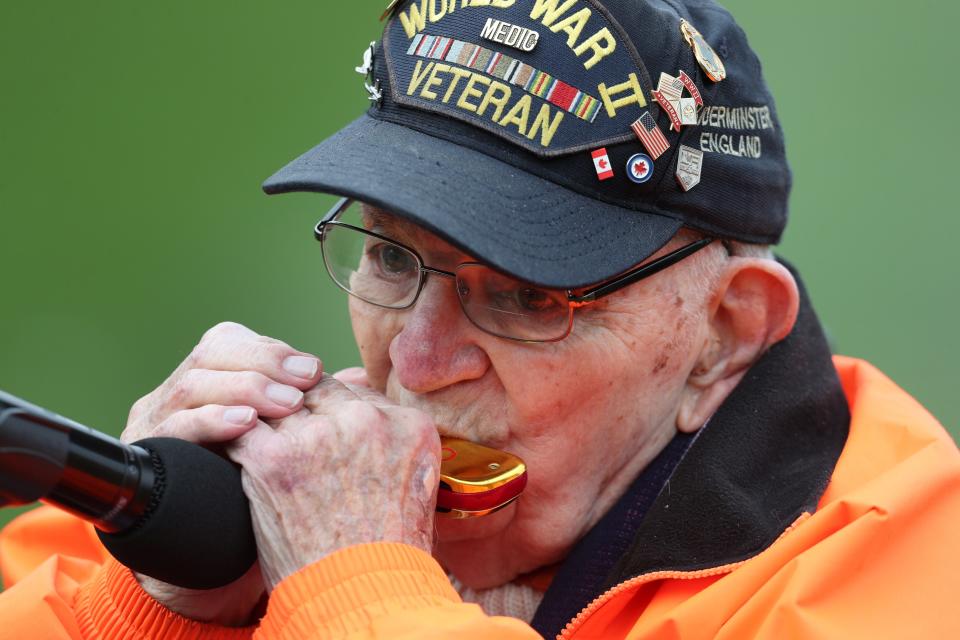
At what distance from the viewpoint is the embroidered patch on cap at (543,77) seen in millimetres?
1660

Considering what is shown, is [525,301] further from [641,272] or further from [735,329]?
[735,329]

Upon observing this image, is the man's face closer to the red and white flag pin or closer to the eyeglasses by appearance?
the eyeglasses

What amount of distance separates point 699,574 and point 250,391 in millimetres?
756

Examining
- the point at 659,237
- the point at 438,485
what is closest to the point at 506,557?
the point at 438,485

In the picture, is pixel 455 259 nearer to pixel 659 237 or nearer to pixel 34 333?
pixel 659 237

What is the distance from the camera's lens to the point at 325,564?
57.0 inches

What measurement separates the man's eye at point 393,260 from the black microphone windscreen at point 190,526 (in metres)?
0.48

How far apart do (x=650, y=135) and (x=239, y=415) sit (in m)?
0.76

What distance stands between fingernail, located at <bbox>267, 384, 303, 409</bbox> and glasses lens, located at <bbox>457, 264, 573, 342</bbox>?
305 mm

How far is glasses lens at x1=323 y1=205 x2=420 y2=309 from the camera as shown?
1.82 meters

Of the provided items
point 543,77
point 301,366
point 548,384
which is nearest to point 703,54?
point 543,77

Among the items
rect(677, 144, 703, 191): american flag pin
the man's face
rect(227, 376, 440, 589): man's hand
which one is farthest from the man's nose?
rect(677, 144, 703, 191): american flag pin

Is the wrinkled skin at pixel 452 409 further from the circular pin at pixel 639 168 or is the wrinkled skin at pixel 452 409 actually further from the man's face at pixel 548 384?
the circular pin at pixel 639 168

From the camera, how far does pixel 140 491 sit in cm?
130
